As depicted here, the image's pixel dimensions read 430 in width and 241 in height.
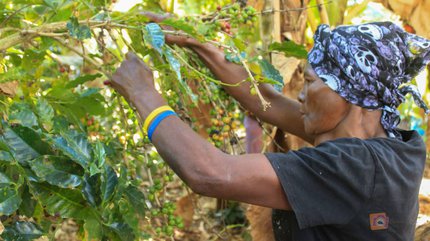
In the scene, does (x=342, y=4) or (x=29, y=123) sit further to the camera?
(x=342, y=4)

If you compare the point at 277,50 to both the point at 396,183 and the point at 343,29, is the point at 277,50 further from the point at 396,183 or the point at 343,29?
the point at 396,183

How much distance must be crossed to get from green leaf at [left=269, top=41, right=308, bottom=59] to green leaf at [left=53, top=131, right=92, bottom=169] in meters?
0.81

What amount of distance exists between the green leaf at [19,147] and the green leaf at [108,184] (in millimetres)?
201

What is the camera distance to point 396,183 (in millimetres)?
1690

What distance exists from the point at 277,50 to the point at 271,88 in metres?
0.17

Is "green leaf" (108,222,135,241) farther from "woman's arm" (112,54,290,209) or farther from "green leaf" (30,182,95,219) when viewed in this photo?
"woman's arm" (112,54,290,209)

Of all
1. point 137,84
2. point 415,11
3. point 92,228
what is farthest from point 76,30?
point 415,11

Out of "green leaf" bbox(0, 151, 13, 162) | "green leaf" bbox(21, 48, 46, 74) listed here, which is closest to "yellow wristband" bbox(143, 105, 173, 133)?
"green leaf" bbox(0, 151, 13, 162)

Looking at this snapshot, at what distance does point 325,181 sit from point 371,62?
40cm

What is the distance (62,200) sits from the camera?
1.62 metres

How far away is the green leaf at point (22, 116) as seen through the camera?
1.65 metres

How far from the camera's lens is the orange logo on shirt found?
1.67 m

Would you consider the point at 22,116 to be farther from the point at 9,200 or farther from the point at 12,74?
the point at 9,200

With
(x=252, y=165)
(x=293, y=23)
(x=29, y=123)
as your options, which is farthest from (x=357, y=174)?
(x=293, y=23)
